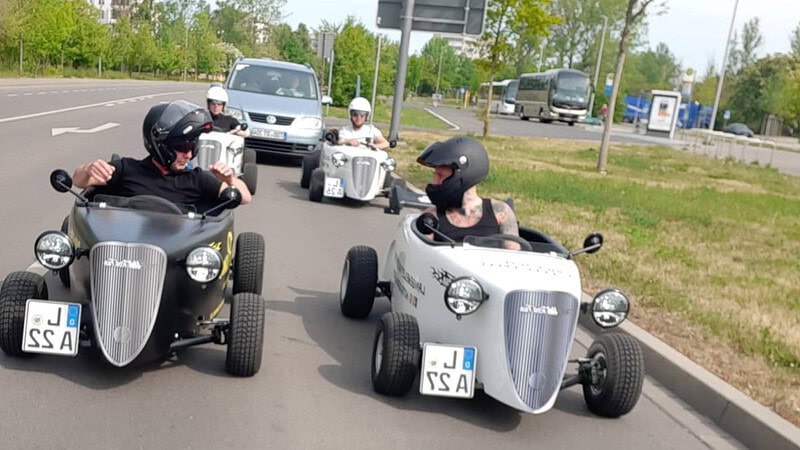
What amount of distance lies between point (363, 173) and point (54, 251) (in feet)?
26.8

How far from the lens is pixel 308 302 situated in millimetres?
7660

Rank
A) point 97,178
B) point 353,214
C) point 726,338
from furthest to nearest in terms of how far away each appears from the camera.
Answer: point 353,214
point 726,338
point 97,178

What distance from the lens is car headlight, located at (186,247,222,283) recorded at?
5160 millimetres

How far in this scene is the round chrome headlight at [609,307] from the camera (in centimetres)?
543

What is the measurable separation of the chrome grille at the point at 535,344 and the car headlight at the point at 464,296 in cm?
19

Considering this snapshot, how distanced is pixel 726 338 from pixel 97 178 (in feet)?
15.7

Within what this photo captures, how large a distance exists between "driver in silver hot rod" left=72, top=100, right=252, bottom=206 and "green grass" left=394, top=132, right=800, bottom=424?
3.63m

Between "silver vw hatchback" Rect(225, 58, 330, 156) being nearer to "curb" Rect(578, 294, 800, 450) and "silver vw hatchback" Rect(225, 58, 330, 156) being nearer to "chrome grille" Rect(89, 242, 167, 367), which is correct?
"curb" Rect(578, 294, 800, 450)

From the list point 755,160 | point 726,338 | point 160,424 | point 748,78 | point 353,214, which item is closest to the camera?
point 160,424

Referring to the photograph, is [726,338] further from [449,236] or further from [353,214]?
[353,214]

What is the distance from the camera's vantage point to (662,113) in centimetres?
5488

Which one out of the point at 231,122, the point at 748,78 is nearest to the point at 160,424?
the point at 231,122

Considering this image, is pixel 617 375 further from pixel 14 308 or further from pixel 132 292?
pixel 14 308

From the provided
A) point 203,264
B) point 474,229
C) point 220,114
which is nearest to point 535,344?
point 474,229
